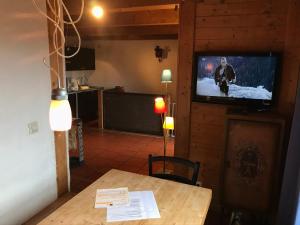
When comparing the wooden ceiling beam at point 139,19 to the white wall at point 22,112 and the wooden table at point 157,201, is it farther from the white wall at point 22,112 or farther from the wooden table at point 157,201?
the wooden table at point 157,201

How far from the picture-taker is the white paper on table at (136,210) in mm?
1458

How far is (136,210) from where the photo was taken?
5.00 feet

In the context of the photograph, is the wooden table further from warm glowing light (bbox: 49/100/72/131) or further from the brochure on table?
warm glowing light (bbox: 49/100/72/131)

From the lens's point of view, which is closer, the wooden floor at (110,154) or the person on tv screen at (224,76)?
the person on tv screen at (224,76)

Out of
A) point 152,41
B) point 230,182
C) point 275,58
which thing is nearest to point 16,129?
point 230,182

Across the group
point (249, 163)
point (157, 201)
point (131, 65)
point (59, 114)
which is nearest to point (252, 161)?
point (249, 163)

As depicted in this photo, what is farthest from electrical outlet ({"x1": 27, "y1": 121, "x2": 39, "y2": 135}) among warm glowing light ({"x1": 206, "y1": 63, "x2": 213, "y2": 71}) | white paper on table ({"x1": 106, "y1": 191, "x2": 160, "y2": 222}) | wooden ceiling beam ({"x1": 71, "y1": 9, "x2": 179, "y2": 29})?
wooden ceiling beam ({"x1": 71, "y1": 9, "x2": 179, "y2": 29})

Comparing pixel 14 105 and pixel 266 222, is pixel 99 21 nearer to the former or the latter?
pixel 14 105

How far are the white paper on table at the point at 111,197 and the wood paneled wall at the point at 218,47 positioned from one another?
116cm

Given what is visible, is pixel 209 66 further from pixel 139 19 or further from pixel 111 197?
pixel 139 19

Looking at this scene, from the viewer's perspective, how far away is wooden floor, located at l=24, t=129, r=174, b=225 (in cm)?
360

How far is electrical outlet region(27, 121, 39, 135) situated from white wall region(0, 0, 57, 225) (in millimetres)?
30

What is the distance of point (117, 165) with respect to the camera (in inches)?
161

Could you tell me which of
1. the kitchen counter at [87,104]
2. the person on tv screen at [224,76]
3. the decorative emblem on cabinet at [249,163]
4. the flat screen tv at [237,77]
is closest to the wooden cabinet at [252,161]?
the decorative emblem on cabinet at [249,163]
